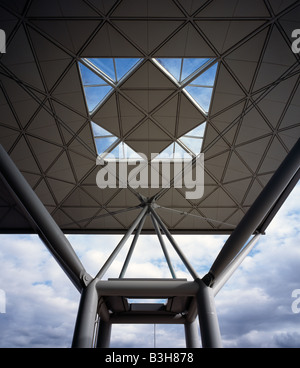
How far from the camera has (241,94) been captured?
53.7 ft

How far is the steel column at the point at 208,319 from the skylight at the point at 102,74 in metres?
13.0

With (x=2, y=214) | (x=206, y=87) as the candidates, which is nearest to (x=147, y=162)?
(x=206, y=87)

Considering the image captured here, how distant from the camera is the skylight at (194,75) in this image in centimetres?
1512

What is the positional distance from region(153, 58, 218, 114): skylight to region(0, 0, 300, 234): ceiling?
1.47 feet

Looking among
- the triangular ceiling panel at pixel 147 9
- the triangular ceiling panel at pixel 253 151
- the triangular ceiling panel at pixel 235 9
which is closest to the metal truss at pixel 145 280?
the triangular ceiling panel at pixel 253 151

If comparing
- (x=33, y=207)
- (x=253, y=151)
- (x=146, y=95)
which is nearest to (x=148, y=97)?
(x=146, y=95)

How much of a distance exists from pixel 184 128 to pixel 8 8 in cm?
1237

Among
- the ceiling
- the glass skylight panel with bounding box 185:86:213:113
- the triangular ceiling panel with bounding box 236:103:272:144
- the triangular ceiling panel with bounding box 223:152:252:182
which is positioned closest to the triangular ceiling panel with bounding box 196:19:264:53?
the ceiling

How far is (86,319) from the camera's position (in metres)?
10.7

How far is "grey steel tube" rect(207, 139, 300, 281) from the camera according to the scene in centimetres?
953

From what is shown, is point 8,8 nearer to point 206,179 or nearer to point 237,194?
point 206,179

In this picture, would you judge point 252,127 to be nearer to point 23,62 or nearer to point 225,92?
point 225,92
